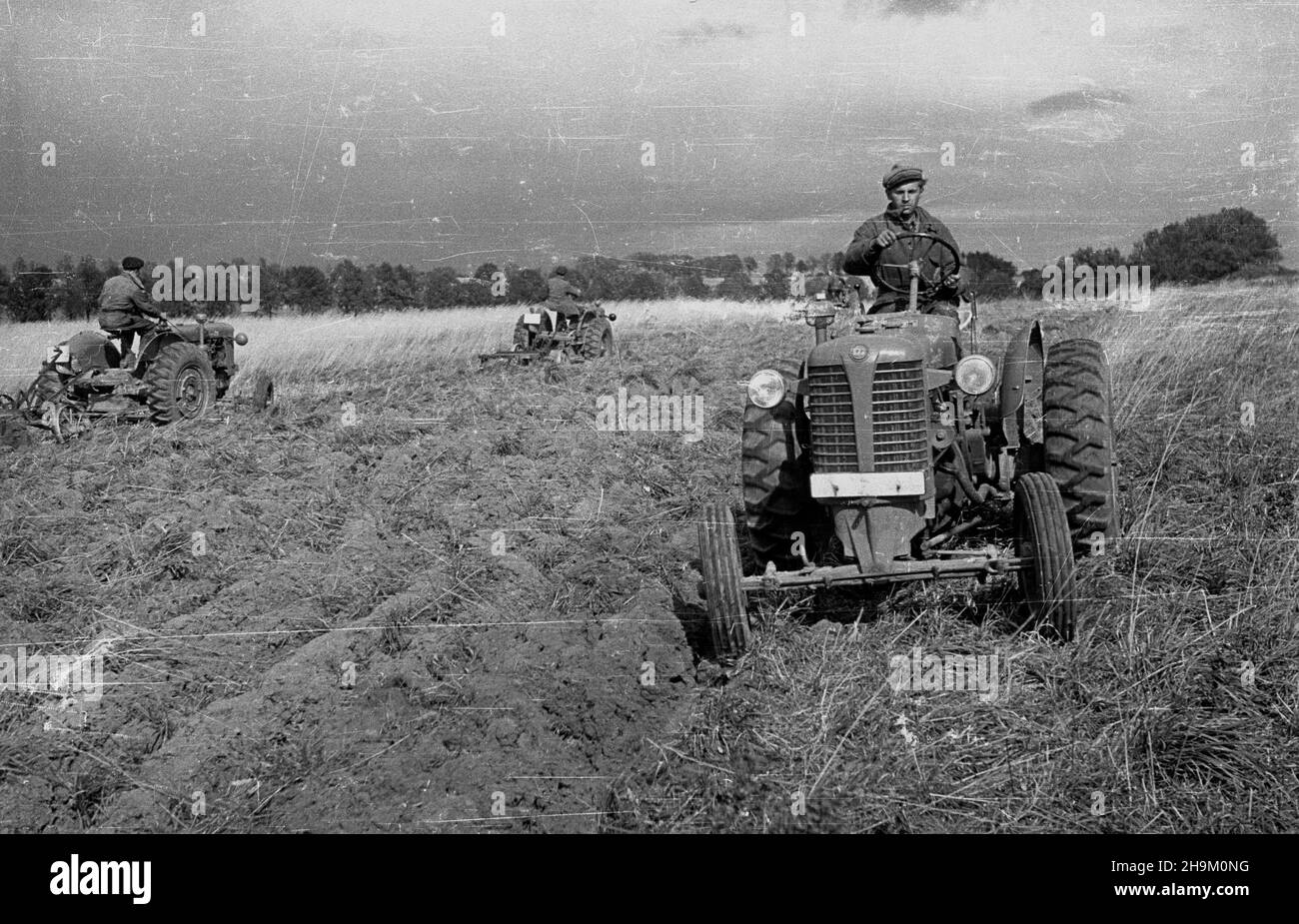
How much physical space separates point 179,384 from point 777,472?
8270 millimetres

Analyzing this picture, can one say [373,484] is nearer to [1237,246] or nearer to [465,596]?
[465,596]

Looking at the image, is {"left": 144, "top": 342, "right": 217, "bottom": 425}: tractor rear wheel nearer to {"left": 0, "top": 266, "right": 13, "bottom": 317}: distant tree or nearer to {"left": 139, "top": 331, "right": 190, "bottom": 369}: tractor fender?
{"left": 139, "top": 331, "right": 190, "bottom": 369}: tractor fender

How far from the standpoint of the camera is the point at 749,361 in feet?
43.1

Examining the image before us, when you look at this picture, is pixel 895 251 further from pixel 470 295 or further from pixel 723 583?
pixel 470 295

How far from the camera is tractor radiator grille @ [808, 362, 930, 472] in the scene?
457cm

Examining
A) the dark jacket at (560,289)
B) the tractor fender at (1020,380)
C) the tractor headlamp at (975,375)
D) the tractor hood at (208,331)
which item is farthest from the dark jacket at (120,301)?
the tractor headlamp at (975,375)

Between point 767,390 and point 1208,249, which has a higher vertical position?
point 1208,249

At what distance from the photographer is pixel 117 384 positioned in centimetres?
1088

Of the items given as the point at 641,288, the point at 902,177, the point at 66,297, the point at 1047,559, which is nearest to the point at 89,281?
the point at 66,297

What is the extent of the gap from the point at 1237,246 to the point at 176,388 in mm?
14807

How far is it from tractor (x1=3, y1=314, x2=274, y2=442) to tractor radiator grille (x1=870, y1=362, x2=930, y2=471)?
8.60 metres

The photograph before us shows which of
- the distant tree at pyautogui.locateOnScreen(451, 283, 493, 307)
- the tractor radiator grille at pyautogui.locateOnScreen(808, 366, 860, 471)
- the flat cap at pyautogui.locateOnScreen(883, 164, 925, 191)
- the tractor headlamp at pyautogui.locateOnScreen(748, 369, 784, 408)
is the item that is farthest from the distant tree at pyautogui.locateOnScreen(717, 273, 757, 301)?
the tractor radiator grille at pyautogui.locateOnScreen(808, 366, 860, 471)

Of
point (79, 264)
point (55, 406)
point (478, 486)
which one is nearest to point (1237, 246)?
point (478, 486)

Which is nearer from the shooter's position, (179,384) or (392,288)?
(179,384)
